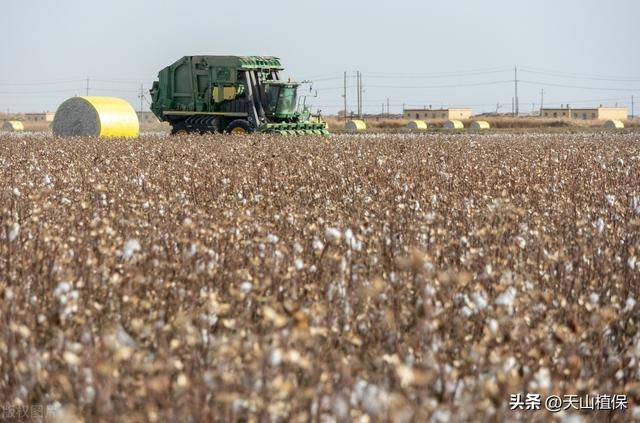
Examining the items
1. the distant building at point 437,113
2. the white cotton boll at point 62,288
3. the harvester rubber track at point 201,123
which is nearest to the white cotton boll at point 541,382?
the white cotton boll at point 62,288

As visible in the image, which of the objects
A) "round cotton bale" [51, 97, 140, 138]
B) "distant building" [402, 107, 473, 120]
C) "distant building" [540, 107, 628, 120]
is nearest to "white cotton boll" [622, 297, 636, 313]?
"round cotton bale" [51, 97, 140, 138]

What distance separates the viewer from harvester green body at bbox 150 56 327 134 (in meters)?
30.6

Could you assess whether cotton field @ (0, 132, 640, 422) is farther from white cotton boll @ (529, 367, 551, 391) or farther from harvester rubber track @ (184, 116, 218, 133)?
harvester rubber track @ (184, 116, 218, 133)

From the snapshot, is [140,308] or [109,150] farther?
[109,150]

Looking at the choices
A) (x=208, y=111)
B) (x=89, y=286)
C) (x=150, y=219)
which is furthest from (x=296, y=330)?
(x=208, y=111)

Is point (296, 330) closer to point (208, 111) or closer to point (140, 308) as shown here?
point (140, 308)

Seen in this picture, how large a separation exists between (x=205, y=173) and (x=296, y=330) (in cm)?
907

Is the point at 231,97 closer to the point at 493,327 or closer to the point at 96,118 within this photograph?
the point at 96,118

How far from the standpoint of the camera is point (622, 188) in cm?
1112

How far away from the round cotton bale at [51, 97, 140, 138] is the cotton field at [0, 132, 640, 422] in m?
19.7

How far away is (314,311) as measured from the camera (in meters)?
4.10

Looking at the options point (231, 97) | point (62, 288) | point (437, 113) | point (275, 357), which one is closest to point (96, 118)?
point (231, 97)

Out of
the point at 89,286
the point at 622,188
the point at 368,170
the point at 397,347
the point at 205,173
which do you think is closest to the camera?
the point at 397,347

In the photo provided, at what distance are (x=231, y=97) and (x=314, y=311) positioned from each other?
90.7 feet
